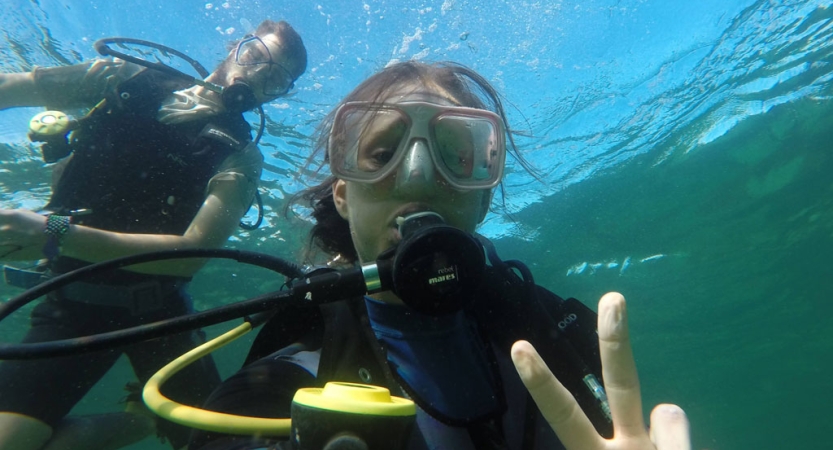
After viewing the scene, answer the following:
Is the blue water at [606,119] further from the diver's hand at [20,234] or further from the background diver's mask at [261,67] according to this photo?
the diver's hand at [20,234]

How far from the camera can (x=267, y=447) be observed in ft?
4.92

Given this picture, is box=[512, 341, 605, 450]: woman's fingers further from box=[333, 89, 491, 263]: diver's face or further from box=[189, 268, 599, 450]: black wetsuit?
box=[333, 89, 491, 263]: diver's face

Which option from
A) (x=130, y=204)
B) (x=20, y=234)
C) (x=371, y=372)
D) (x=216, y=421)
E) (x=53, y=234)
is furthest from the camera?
(x=130, y=204)

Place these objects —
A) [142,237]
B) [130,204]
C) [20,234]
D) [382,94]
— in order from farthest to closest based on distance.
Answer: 1. [130,204]
2. [142,237]
3. [20,234]
4. [382,94]

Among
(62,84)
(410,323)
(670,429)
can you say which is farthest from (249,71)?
(670,429)

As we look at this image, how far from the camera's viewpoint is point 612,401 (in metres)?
1.26

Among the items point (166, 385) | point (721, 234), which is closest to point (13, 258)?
point (166, 385)

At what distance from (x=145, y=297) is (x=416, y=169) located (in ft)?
12.2

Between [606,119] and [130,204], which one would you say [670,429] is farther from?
[606,119]

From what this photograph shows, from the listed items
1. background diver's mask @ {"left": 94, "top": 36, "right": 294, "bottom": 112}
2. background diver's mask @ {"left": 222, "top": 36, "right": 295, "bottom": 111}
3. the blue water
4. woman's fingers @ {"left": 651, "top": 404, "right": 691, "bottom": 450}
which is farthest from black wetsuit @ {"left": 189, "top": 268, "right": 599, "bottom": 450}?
background diver's mask @ {"left": 222, "top": 36, "right": 295, "bottom": 111}

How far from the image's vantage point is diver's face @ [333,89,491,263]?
2373 mm

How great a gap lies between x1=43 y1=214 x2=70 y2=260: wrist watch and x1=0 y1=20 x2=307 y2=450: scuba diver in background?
0.23 metres

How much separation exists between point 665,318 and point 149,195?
29.2m

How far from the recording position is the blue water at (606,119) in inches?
309
